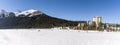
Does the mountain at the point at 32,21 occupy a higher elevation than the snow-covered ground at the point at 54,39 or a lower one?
higher

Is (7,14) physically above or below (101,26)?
above

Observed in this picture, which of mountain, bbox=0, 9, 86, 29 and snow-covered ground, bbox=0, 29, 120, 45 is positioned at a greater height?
mountain, bbox=0, 9, 86, 29

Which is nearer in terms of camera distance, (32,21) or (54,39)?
(54,39)

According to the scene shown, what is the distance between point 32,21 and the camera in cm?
2052

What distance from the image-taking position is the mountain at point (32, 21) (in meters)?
19.7

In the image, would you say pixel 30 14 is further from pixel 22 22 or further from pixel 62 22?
pixel 62 22

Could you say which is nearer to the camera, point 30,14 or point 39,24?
point 39,24

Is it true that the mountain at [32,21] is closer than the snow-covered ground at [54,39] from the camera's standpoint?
No

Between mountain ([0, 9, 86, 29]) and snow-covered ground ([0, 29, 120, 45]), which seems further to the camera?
mountain ([0, 9, 86, 29])

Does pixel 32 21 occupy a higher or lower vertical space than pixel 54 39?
higher

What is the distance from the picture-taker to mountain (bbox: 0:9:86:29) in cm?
1970

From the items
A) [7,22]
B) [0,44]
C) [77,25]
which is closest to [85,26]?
[77,25]

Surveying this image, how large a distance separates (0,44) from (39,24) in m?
16.1

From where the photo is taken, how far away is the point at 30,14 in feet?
79.4
